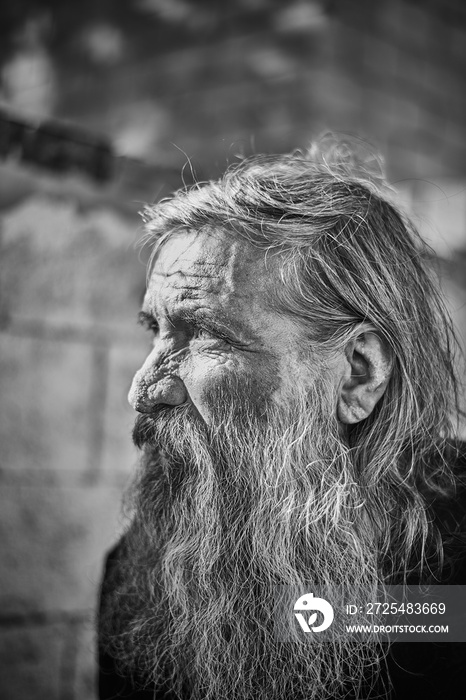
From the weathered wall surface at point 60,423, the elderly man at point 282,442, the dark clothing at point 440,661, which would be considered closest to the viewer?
the dark clothing at point 440,661

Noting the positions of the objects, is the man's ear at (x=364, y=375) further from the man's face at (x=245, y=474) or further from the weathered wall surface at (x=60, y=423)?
the weathered wall surface at (x=60, y=423)

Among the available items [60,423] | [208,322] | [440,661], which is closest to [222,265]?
[208,322]

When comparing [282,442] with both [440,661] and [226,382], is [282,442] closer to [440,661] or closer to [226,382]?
[226,382]

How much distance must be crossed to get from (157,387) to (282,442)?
0.31 m

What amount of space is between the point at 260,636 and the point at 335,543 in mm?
262

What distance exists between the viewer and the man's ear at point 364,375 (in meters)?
1.50

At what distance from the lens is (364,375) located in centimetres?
151

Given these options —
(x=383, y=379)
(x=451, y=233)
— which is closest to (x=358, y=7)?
(x=451, y=233)

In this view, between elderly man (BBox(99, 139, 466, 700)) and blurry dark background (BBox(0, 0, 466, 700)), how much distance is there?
615 millimetres

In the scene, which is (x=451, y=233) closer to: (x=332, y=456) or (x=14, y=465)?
(x=332, y=456)

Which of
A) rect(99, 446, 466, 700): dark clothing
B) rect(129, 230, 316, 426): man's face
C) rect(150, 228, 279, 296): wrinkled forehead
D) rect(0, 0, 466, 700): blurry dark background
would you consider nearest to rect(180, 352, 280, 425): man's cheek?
rect(129, 230, 316, 426): man's face

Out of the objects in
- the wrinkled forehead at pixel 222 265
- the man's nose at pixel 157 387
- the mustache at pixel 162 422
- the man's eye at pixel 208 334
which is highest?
the wrinkled forehead at pixel 222 265

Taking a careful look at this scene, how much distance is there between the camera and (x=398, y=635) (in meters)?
1.36

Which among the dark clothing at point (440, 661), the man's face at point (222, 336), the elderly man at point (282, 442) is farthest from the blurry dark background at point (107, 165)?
the dark clothing at point (440, 661)
